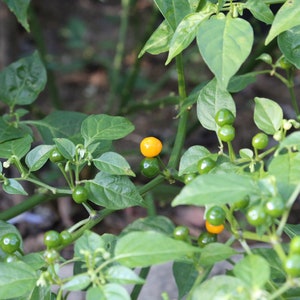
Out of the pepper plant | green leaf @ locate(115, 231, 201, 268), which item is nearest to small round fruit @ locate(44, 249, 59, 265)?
the pepper plant

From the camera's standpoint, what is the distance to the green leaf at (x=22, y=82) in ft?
4.84

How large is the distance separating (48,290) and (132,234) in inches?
8.6

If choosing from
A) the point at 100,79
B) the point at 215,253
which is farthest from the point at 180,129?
the point at 100,79

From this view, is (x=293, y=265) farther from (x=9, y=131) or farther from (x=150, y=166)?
(x=9, y=131)

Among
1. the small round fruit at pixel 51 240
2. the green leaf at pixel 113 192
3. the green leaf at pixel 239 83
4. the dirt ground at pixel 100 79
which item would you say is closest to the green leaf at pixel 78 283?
the small round fruit at pixel 51 240

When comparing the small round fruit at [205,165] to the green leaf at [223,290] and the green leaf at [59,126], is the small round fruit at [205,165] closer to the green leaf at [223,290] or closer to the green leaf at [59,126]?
the green leaf at [223,290]

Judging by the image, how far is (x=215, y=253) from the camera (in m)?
0.85

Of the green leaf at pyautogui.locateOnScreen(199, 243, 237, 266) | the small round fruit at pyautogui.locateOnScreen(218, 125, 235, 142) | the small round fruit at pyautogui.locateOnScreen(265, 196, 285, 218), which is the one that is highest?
the small round fruit at pyautogui.locateOnScreen(218, 125, 235, 142)

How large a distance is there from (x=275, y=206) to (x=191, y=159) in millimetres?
290

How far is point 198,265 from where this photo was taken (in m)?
0.88

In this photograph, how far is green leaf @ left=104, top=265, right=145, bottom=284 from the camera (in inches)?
31.2

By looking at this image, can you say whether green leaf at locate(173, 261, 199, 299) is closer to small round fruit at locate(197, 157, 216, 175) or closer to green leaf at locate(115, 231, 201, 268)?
small round fruit at locate(197, 157, 216, 175)

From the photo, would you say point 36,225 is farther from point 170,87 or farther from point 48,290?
point 48,290

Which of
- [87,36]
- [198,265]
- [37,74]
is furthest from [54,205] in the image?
[198,265]
